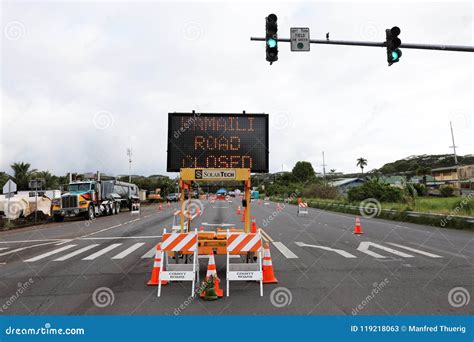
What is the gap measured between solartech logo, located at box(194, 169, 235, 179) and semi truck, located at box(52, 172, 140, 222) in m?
21.2

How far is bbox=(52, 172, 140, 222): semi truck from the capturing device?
89.4 ft

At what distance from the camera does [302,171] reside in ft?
398

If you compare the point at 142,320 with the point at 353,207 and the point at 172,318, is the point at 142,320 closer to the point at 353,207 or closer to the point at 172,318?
the point at 172,318

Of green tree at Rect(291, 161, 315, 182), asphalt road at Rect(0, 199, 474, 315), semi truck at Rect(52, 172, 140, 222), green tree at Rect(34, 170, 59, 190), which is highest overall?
green tree at Rect(291, 161, 315, 182)

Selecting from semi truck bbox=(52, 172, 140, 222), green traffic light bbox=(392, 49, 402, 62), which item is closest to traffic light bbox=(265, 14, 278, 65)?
green traffic light bbox=(392, 49, 402, 62)

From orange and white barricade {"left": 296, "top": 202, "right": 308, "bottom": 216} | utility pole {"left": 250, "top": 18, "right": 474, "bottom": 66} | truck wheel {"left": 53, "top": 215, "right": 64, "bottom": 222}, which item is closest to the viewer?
utility pole {"left": 250, "top": 18, "right": 474, "bottom": 66}

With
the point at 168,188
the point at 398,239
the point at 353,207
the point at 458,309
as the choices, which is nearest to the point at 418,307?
the point at 458,309

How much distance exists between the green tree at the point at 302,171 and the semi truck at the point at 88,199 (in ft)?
294

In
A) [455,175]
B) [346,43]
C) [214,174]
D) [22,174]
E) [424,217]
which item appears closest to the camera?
[214,174]

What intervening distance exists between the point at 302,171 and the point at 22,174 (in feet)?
279

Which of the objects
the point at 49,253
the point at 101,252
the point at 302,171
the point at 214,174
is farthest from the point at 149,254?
the point at 302,171

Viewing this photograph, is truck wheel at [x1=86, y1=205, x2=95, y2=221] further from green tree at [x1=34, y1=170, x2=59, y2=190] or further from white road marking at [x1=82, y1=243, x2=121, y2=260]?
green tree at [x1=34, y1=170, x2=59, y2=190]

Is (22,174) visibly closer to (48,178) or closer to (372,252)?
(48,178)

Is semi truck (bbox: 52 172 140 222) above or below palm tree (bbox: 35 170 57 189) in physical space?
below
